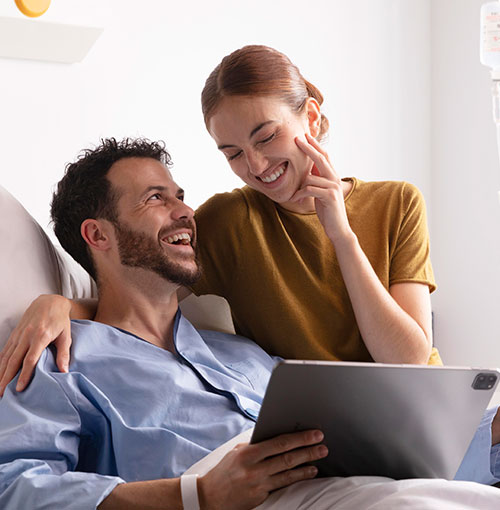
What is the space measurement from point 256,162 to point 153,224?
247mm

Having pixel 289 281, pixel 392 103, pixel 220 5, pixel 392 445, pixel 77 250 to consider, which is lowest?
pixel 392 445

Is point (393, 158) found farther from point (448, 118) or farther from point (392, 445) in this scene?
point (392, 445)

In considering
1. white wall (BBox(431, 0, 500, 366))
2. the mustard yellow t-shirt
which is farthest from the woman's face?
white wall (BBox(431, 0, 500, 366))

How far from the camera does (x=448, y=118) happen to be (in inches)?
118

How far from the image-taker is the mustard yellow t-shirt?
5.39 feet

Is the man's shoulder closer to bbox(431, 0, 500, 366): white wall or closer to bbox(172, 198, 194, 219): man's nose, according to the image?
→ bbox(172, 198, 194, 219): man's nose

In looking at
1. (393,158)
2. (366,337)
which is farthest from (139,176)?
(393,158)

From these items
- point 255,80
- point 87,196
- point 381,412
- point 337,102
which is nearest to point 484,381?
point 381,412

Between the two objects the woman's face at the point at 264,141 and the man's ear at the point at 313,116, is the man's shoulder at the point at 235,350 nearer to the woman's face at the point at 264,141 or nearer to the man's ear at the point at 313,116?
the woman's face at the point at 264,141

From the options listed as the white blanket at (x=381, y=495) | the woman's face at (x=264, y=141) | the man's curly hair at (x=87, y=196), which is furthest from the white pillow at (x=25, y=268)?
the white blanket at (x=381, y=495)

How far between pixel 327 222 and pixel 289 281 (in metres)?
0.19

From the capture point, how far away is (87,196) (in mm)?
1611

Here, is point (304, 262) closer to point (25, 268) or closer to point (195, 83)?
point (25, 268)

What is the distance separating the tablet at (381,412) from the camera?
95 centimetres
